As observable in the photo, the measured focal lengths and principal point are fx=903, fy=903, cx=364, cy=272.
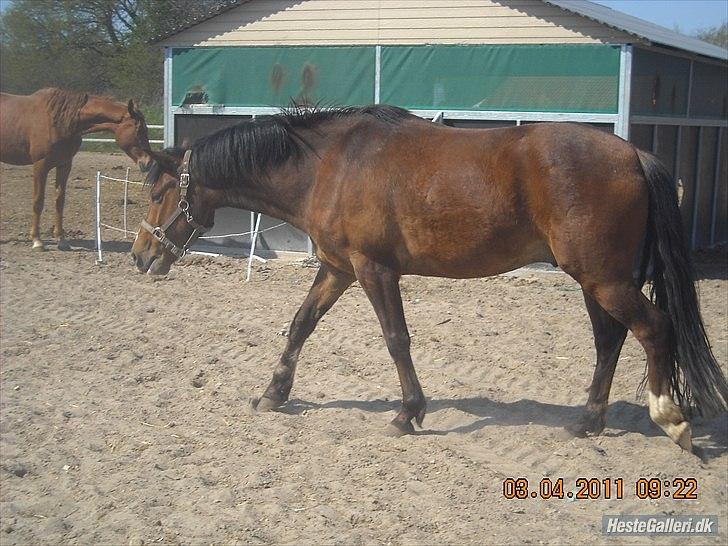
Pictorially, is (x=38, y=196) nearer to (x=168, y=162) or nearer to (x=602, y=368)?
(x=168, y=162)

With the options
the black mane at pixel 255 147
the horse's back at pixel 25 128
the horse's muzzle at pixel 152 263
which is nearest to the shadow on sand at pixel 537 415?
the horse's muzzle at pixel 152 263

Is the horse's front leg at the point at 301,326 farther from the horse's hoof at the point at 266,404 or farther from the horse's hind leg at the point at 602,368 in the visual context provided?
the horse's hind leg at the point at 602,368

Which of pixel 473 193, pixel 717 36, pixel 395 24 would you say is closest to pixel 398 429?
pixel 473 193

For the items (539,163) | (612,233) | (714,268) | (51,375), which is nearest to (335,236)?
(539,163)

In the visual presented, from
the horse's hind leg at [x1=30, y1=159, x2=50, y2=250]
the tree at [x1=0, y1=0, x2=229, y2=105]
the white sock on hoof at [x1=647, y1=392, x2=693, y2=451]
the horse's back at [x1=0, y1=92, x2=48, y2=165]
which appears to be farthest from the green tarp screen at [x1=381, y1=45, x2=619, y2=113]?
the tree at [x1=0, y1=0, x2=229, y2=105]

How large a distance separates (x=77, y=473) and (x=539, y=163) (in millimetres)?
3129

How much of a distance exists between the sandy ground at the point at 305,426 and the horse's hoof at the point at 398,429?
48mm

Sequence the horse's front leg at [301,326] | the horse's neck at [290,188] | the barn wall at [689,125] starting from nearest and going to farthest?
the horse's neck at [290,188] < the horse's front leg at [301,326] < the barn wall at [689,125]

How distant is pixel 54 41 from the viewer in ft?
105

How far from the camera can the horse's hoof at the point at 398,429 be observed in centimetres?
555

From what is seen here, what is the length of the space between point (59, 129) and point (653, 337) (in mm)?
9542

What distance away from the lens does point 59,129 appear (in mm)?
12336

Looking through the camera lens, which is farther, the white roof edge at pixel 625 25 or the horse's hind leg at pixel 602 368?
the white roof edge at pixel 625 25

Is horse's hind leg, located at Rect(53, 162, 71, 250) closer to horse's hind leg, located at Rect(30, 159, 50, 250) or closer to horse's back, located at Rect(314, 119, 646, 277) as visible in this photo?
horse's hind leg, located at Rect(30, 159, 50, 250)
